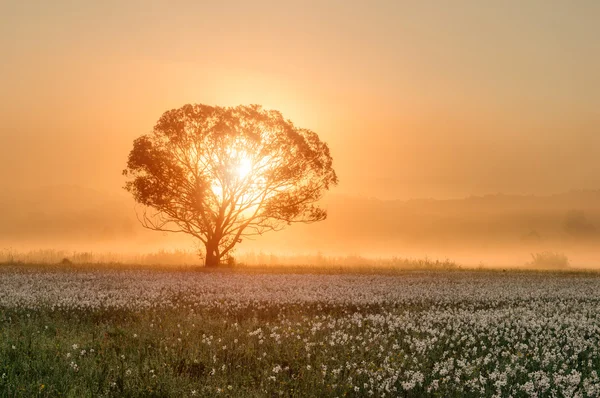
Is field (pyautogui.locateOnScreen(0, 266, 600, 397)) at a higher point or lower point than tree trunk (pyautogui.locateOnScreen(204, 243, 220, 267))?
lower

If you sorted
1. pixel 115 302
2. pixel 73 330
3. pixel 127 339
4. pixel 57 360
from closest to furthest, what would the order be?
1. pixel 57 360
2. pixel 127 339
3. pixel 73 330
4. pixel 115 302

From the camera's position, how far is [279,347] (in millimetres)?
12477

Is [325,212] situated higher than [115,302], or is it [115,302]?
[325,212]

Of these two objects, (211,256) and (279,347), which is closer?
(279,347)

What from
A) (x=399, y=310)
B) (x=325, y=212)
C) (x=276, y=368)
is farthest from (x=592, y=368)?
(x=325, y=212)

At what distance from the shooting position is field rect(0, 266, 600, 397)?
392 inches

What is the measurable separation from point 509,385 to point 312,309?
30.1 feet

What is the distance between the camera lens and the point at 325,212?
151ft

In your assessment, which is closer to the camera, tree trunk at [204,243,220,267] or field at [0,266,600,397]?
field at [0,266,600,397]

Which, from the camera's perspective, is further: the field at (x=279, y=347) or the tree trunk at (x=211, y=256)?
the tree trunk at (x=211, y=256)

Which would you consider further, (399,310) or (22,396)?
(399,310)

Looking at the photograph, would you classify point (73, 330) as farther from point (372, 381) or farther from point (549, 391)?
point (549, 391)

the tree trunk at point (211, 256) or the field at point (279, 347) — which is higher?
the tree trunk at point (211, 256)

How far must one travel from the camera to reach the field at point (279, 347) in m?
9.95
